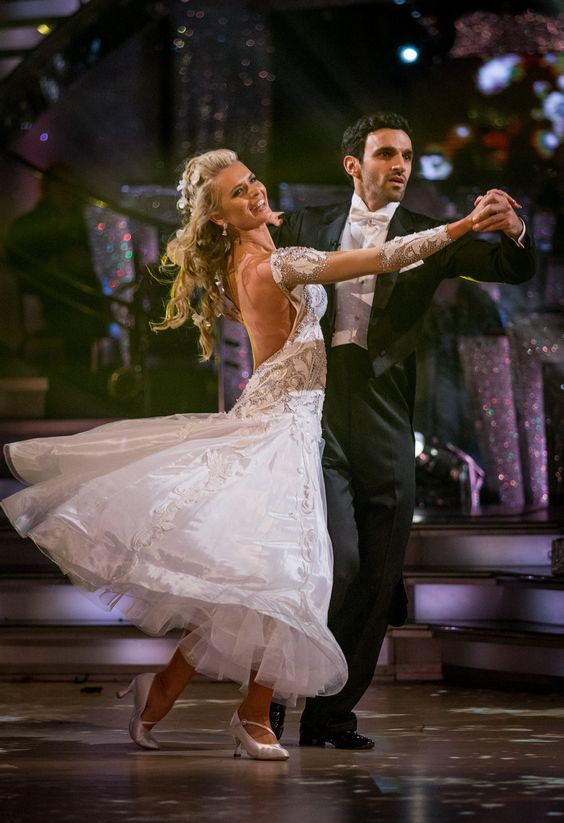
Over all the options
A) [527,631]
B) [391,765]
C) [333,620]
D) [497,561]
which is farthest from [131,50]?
[391,765]

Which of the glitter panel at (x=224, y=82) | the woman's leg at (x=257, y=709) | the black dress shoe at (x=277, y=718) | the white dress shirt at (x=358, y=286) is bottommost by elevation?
the black dress shoe at (x=277, y=718)

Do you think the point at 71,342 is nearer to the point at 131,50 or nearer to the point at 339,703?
the point at 131,50

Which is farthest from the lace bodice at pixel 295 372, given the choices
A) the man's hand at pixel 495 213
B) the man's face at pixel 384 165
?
the man's hand at pixel 495 213

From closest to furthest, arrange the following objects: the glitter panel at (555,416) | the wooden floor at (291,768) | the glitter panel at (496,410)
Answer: the wooden floor at (291,768), the glitter panel at (555,416), the glitter panel at (496,410)

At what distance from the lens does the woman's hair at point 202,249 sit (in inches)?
146

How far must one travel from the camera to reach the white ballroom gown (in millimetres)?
3338

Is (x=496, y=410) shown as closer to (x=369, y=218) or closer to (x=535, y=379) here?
(x=535, y=379)

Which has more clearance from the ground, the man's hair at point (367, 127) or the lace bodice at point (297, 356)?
the man's hair at point (367, 127)

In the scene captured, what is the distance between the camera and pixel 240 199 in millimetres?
3689

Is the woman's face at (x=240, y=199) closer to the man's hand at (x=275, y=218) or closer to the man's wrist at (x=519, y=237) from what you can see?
the man's hand at (x=275, y=218)

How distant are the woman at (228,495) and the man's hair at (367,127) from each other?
0.30 metres

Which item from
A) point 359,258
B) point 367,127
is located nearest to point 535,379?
point 367,127

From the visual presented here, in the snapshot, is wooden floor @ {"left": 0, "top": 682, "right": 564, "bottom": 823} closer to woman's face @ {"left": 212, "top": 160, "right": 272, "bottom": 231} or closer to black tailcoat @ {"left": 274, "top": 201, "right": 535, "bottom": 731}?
black tailcoat @ {"left": 274, "top": 201, "right": 535, "bottom": 731}

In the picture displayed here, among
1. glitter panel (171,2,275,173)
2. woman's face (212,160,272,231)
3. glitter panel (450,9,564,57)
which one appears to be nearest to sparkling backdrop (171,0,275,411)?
glitter panel (171,2,275,173)
